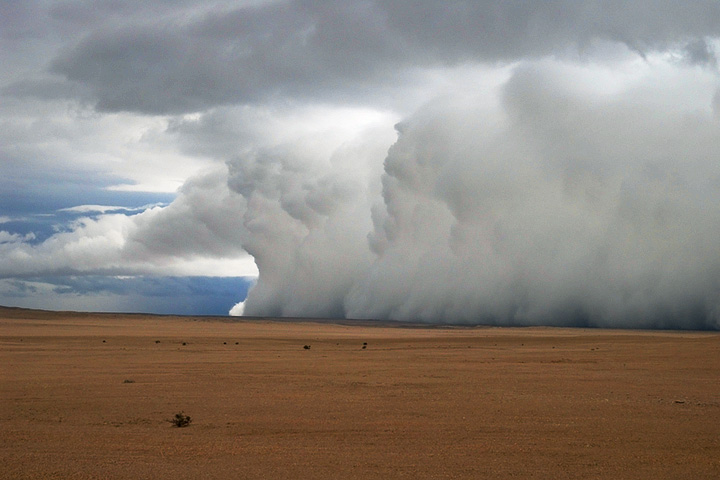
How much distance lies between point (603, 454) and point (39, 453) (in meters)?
10.5

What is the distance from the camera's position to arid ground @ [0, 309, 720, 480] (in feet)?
41.3

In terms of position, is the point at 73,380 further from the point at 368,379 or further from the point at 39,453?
the point at 39,453

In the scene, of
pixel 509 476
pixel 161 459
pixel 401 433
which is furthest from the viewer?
pixel 401 433

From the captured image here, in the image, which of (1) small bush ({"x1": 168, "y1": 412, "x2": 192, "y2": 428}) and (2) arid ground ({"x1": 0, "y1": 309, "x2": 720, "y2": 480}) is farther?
(1) small bush ({"x1": 168, "y1": 412, "x2": 192, "y2": 428})

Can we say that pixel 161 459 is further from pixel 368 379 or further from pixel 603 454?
pixel 368 379

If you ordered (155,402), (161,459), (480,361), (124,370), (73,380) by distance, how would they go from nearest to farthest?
(161,459) < (155,402) < (73,380) < (124,370) < (480,361)

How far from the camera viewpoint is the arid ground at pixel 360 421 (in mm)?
12578

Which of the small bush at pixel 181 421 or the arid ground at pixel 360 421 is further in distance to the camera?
the small bush at pixel 181 421

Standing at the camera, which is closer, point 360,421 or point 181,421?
point 181,421

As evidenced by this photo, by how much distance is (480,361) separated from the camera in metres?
34.9

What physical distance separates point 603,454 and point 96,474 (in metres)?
8.96

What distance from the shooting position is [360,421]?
17219 mm

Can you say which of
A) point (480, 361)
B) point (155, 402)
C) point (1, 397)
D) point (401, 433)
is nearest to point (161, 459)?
point (401, 433)

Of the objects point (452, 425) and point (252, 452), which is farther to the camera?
point (452, 425)
